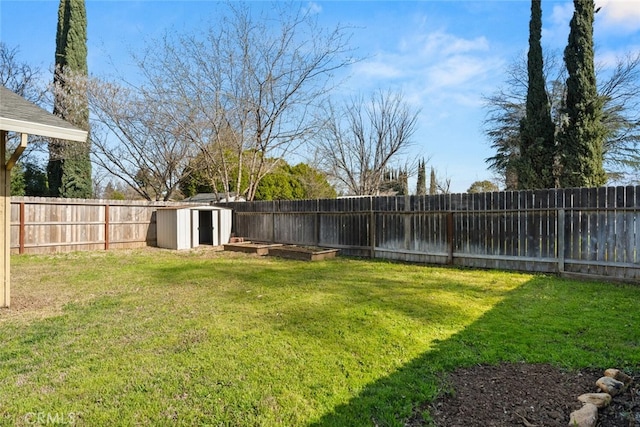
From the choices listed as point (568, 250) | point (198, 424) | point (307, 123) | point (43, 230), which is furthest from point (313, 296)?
point (307, 123)

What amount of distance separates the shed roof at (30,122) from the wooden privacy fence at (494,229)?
693 cm

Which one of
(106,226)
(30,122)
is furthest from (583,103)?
(106,226)

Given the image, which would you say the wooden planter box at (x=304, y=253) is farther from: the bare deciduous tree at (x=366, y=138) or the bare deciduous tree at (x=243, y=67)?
the bare deciduous tree at (x=366, y=138)

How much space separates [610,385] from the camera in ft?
7.46

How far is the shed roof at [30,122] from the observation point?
156 inches

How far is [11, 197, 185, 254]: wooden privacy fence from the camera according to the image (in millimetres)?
9484

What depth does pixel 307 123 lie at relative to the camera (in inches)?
609

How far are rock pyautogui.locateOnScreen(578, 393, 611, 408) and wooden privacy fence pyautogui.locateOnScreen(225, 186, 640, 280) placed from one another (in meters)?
5.07

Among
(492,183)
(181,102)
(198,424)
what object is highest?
(181,102)

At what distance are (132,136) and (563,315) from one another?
17389mm

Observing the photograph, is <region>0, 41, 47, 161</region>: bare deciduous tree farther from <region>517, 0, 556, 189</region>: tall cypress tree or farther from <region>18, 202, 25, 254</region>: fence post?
<region>517, 0, 556, 189</region>: tall cypress tree

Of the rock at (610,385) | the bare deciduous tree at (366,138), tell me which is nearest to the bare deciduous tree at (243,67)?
the bare deciduous tree at (366,138)

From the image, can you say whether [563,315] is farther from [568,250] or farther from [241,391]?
[241,391]

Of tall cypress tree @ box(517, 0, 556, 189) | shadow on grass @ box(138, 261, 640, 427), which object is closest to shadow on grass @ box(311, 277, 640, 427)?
shadow on grass @ box(138, 261, 640, 427)
